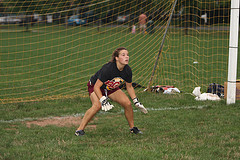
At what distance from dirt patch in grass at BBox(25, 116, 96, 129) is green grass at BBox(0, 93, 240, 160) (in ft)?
0.57

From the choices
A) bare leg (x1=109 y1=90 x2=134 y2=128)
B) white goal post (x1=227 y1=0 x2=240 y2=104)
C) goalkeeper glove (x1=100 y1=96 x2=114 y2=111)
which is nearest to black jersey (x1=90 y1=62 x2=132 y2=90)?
bare leg (x1=109 y1=90 x2=134 y2=128)

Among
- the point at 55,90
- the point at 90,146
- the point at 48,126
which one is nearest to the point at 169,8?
the point at 55,90

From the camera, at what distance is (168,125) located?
6766 mm

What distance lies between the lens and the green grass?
5160 mm

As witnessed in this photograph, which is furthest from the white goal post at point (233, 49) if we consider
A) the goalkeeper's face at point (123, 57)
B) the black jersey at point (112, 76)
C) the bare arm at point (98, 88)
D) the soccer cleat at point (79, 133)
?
the soccer cleat at point (79, 133)

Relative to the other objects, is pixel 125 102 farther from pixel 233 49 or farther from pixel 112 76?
pixel 233 49

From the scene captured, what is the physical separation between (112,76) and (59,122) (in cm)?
167

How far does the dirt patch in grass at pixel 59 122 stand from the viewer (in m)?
6.96

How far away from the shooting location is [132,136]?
605 cm

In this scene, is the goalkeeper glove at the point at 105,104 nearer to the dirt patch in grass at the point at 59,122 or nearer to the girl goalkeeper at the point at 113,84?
the girl goalkeeper at the point at 113,84

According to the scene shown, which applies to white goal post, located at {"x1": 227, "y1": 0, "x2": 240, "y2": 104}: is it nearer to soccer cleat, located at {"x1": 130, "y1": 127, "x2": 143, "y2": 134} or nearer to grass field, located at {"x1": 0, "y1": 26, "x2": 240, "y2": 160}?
grass field, located at {"x1": 0, "y1": 26, "x2": 240, "y2": 160}

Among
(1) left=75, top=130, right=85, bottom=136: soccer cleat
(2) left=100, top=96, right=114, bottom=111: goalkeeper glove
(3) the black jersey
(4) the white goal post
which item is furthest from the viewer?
(4) the white goal post

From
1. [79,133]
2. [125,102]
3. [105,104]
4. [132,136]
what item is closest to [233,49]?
[125,102]

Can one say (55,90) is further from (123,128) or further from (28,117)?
(123,128)
